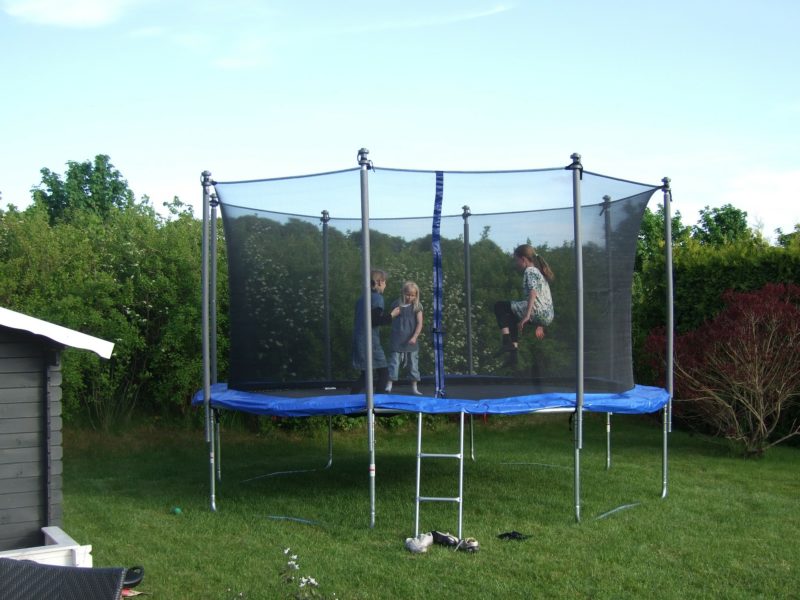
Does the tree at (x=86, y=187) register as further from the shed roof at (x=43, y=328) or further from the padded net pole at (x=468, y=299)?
the shed roof at (x=43, y=328)

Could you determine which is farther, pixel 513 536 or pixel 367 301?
pixel 367 301

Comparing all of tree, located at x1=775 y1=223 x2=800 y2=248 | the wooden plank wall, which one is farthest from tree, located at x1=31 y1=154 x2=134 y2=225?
the wooden plank wall

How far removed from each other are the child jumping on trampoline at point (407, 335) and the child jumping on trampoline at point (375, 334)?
1.7 inches

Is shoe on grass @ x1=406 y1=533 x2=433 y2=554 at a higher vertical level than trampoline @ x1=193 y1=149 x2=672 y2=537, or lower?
lower

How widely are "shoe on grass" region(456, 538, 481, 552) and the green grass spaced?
0.05 m

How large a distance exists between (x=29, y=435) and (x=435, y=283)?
2.65 m

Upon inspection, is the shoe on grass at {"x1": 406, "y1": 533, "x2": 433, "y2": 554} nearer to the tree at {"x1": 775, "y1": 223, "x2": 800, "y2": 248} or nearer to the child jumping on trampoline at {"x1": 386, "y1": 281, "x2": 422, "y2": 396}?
the child jumping on trampoline at {"x1": 386, "y1": 281, "x2": 422, "y2": 396}

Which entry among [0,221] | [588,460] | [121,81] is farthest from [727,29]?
[0,221]

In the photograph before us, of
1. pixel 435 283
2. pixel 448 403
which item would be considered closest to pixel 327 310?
pixel 435 283

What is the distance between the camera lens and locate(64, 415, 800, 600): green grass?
175 inches

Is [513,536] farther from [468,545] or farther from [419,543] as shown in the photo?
[419,543]

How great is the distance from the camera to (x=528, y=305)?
19.8 feet

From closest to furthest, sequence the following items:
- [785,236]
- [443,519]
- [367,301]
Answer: [367,301] < [443,519] < [785,236]

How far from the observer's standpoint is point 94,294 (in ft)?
29.0
